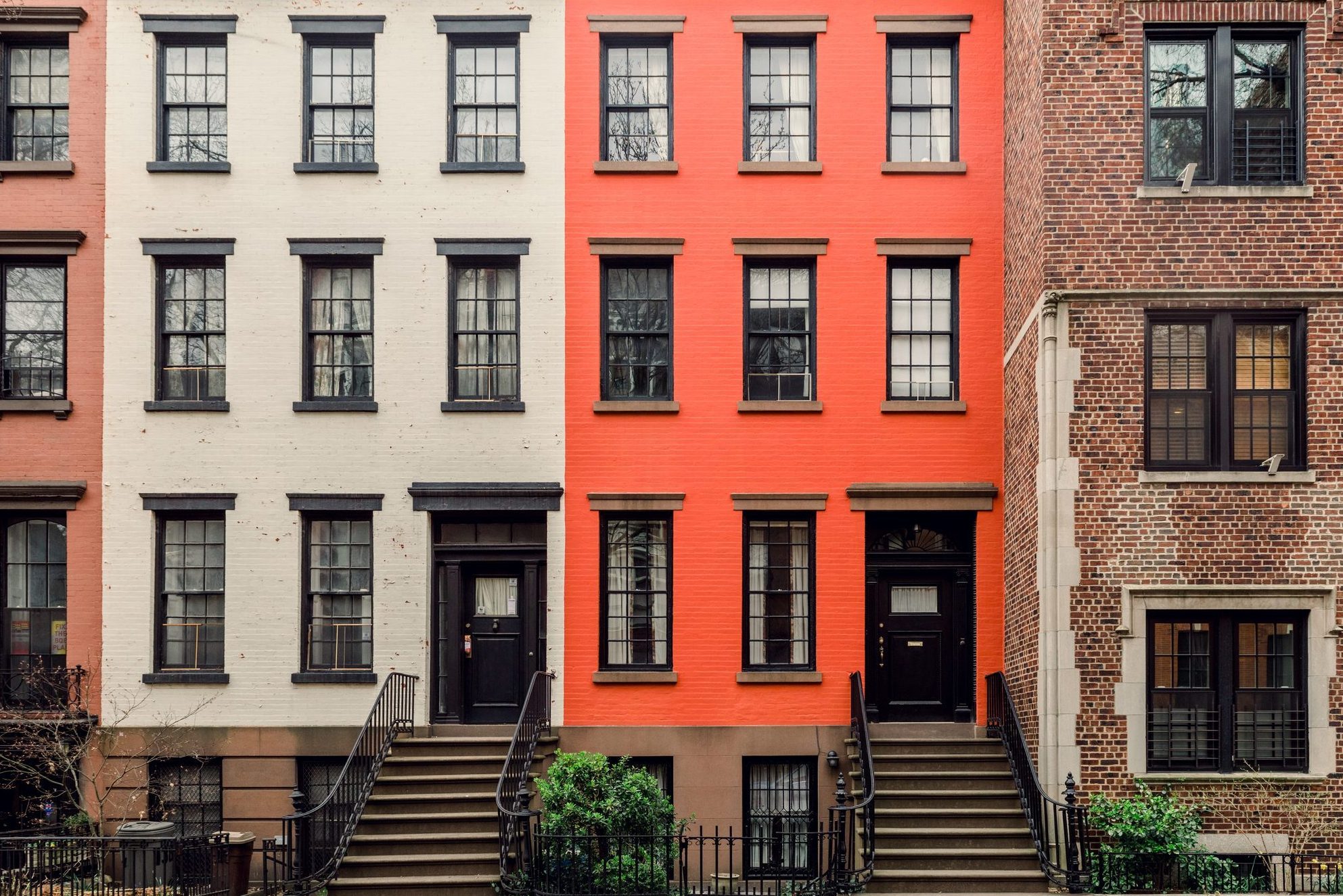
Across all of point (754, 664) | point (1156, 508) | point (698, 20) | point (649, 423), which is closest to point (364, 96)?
point (698, 20)

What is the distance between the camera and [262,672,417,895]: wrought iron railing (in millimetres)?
13820

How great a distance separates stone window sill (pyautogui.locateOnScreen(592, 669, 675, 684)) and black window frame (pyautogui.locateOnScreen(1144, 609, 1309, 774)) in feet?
19.2

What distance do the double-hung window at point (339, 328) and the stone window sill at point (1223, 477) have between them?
9978 millimetres

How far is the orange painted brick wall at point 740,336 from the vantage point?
1664 centimetres

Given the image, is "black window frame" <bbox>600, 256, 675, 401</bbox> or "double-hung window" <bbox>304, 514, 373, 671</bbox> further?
"black window frame" <bbox>600, 256, 675, 401</bbox>

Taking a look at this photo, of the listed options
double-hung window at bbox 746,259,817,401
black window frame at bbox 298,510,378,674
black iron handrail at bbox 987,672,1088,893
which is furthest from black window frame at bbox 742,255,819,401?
black window frame at bbox 298,510,378,674

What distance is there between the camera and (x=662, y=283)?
1711cm

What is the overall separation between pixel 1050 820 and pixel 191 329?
12536mm

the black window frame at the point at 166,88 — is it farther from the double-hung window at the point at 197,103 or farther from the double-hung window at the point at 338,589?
the double-hung window at the point at 338,589

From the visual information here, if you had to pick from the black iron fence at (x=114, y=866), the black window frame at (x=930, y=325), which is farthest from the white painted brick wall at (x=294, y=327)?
the black window frame at (x=930, y=325)

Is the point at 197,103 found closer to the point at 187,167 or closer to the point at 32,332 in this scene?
the point at 187,167

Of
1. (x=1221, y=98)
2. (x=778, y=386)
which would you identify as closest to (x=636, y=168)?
(x=778, y=386)

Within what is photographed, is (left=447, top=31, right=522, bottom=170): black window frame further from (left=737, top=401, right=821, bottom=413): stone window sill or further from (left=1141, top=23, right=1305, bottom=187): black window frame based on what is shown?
(left=1141, top=23, right=1305, bottom=187): black window frame

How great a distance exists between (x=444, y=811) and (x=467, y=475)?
431 centimetres
